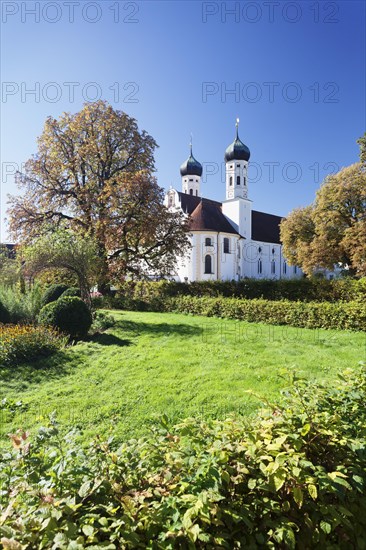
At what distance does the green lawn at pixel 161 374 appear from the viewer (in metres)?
5.33

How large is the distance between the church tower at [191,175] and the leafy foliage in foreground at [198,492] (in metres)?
53.2

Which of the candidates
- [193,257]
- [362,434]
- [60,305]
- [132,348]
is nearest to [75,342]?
[60,305]

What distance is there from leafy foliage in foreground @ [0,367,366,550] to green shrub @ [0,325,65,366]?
676cm

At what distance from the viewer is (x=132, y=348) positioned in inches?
373

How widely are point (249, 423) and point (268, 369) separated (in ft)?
15.6

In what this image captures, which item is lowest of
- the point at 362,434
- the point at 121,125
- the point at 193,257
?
the point at 362,434

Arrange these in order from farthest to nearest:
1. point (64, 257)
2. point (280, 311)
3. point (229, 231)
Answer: point (229, 231) < point (64, 257) < point (280, 311)

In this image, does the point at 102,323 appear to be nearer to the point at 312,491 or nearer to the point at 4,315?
→ the point at 4,315

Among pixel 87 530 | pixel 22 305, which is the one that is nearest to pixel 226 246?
pixel 22 305

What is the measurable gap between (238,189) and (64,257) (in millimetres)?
40020

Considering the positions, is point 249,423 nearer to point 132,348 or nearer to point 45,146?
point 132,348

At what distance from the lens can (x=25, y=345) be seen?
8.76m

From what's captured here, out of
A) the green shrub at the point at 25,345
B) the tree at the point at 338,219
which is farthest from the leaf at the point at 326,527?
the tree at the point at 338,219

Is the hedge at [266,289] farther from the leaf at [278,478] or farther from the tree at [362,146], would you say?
the leaf at [278,478]
